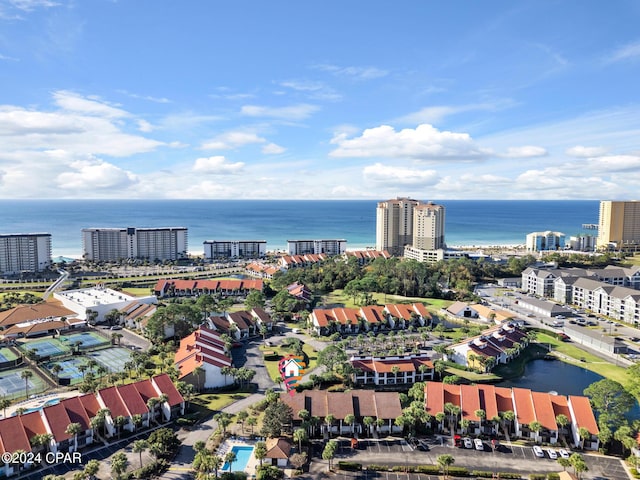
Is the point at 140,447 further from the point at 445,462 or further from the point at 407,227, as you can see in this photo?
the point at 407,227

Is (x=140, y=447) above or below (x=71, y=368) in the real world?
above

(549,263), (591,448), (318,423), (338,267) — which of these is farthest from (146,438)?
(549,263)

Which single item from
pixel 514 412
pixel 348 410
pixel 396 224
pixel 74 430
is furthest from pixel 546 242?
pixel 74 430

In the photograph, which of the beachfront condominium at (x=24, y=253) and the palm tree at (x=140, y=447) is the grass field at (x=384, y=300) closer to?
the palm tree at (x=140, y=447)

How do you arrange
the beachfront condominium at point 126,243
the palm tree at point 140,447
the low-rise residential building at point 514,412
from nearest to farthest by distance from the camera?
the palm tree at point 140,447, the low-rise residential building at point 514,412, the beachfront condominium at point 126,243

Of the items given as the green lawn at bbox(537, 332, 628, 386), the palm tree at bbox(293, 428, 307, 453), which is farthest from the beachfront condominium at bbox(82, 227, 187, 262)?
the palm tree at bbox(293, 428, 307, 453)

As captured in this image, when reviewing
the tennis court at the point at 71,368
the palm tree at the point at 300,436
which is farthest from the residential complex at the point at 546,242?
the tennis court at the point at 71,368

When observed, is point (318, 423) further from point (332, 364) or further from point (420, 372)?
point (420, 372)
